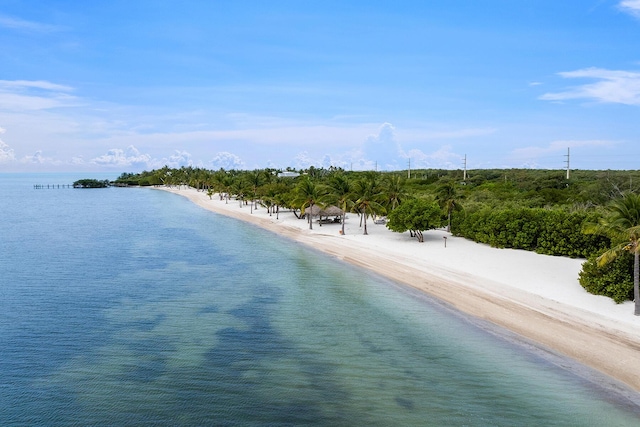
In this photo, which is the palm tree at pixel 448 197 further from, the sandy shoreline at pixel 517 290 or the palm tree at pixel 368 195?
the palm tree at pixel 368 195

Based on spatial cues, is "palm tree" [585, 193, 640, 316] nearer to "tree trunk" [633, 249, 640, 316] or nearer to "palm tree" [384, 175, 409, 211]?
"tree trunk" [633, 249, 640, 316]

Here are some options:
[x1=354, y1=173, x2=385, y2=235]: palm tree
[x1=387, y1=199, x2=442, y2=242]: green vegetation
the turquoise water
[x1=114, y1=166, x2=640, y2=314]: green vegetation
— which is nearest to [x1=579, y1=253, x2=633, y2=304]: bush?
[x1=114, y1=166, x2=640, y2=314]: green vegetation

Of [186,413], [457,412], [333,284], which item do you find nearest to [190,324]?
[186,413]

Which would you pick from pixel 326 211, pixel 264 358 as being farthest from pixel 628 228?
pixel 326 211

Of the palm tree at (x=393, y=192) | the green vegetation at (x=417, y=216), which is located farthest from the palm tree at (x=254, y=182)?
the green vegetation at (x=417, y=216)

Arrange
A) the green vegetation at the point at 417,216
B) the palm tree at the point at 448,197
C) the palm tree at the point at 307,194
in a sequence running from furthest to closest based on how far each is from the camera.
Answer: the palm tree at the point at 307,194 < the palm tree at the point at 448,197 < the green vegetation at the point at 417,216

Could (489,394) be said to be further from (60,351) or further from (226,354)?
(60,351)
